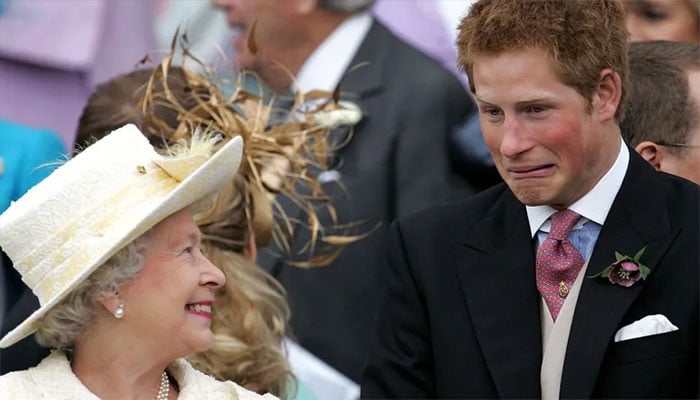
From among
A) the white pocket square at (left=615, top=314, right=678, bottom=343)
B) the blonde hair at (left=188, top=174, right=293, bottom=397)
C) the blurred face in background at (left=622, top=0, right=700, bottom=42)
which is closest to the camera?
Result: the white pocket square at (left=615, top=314, right=678, bottom=343)

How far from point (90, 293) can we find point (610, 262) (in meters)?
1.15

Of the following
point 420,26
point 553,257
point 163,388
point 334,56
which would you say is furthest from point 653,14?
point 163,388

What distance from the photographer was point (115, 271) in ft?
11.3

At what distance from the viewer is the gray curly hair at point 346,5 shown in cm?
548

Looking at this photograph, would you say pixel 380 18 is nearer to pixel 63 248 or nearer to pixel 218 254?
pixel 218 254

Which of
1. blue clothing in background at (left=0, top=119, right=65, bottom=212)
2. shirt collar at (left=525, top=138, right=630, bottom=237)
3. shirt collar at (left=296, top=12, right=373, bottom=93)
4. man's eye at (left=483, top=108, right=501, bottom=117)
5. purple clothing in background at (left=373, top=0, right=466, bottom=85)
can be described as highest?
man's eye at (left=483, top=108, right=501, bottom=117)

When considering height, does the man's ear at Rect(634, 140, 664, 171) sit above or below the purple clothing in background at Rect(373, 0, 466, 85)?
above

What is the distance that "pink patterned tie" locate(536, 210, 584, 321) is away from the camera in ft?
11.1

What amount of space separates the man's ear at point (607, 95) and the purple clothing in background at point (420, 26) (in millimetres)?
2074

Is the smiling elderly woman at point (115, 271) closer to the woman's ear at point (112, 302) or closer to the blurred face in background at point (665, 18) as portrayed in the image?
the woman's ear at point (112, 302)

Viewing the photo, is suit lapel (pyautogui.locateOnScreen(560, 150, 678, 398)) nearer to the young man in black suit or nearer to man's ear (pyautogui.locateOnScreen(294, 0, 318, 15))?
the young man in black suit

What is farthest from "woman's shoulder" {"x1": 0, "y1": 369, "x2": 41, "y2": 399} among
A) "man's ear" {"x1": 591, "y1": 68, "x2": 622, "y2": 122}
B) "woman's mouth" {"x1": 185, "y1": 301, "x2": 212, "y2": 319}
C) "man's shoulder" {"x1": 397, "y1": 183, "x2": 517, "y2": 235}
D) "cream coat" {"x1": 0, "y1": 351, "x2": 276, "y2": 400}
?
"man's ear" {"x1": 591, "y1": 68, "x2": 622, "y2": 122}

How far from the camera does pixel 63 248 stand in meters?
3.40

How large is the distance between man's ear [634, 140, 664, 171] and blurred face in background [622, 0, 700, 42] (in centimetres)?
131
